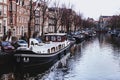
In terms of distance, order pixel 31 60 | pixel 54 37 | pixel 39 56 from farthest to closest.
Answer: pixel 54 37, pixel 39 56, pixel 31 60

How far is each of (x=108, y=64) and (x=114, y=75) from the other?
9.53 m

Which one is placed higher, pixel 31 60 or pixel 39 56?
pixel 39 56

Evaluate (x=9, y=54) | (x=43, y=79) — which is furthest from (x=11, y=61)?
(x=43, y=79)

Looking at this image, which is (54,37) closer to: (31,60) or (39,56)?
(39,56)

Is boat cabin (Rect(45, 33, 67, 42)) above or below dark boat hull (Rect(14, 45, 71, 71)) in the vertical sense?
above

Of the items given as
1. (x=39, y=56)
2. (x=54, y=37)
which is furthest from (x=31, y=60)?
(x=54, y=37)

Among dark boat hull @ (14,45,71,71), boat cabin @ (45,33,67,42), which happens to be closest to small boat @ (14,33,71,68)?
dark boat hull @ (14,45,71,71)

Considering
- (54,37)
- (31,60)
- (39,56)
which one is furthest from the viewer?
(54,37)

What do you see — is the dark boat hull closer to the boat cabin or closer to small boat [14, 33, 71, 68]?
small boat [14, 33, 71, 68]

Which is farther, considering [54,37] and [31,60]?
[54,37]

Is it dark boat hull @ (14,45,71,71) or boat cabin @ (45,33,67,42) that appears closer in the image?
dark boat hull @ (14,45,71,71)

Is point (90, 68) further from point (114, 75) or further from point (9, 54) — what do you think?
point (9, 54)

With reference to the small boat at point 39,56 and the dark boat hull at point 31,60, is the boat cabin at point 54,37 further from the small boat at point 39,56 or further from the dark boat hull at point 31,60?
the dark boat hull at point 31,60

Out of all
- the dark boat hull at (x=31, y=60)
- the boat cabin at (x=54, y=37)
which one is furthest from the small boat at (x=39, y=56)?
the boat cabin at (x=54, y=37)
